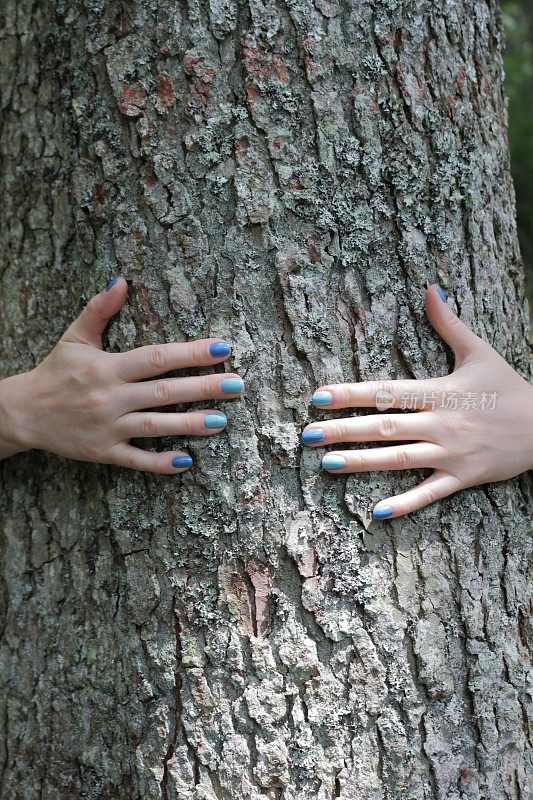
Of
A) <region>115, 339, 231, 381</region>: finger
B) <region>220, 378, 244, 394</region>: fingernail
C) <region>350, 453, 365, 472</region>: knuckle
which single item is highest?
<region>115, 339, 231, 381</region>: finger

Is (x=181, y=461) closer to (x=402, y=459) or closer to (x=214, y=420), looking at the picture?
(x=214, y=420)

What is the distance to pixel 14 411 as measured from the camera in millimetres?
1550

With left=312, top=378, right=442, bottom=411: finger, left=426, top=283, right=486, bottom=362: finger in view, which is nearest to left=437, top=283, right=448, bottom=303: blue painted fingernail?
left=426, top=283, right=486, bottom=362: finger

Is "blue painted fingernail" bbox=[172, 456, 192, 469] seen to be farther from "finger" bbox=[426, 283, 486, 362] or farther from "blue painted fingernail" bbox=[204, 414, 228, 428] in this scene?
"finger" bbox=[426, 283, 486, 362]

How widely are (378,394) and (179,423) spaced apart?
0.41 meters

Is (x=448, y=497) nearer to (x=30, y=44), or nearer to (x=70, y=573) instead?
(x=70, y=573)

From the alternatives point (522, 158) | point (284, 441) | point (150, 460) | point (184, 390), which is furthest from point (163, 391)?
point (522, 158)

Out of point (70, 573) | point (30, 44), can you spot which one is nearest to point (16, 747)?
point (70, 573)

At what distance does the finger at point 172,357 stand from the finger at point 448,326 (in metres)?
0.44

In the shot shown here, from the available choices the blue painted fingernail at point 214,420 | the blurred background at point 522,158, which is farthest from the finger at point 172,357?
the blurred background at point 522,158

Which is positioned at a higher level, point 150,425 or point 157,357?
point 157,357

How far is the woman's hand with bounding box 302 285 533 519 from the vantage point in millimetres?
1382

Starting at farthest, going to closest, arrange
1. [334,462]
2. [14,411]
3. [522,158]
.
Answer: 1. [522,158]
2. [14,411]
3. [334,462]

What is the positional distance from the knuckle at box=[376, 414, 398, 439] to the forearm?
2.59 ft
